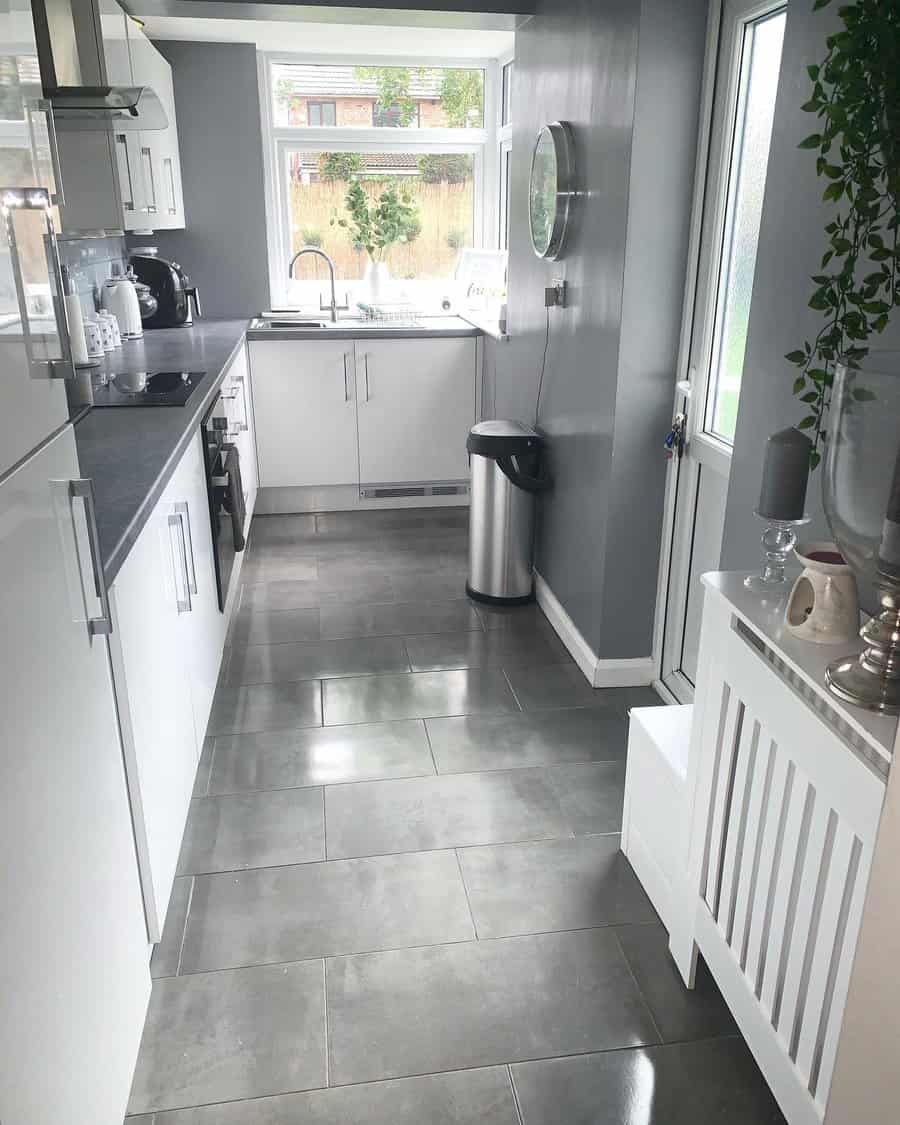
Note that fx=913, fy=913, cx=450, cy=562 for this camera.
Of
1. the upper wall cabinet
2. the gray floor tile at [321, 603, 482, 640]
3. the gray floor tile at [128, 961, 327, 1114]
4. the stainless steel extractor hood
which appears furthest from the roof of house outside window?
the gray floor tile at [128, 961, 327, 1114]

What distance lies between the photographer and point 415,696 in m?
2.98

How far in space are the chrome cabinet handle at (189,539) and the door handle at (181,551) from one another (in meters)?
0.02

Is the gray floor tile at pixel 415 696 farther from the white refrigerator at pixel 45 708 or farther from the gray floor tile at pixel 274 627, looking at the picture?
the white refrigerator at pixel 45 708

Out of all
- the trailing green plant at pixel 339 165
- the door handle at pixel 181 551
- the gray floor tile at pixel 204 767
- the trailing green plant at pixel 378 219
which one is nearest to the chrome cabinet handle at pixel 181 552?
the door handle at pixel 181 551

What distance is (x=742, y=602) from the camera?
1.59m

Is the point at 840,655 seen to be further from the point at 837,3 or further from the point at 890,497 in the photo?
the point at 837,3

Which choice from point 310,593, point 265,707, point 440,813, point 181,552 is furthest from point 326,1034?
point 310,593

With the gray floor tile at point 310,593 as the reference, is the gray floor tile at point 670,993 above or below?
below

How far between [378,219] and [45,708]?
14.9 feet

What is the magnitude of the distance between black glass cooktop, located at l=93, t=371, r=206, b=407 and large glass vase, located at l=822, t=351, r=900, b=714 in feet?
6.44

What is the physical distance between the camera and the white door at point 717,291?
2.30 m

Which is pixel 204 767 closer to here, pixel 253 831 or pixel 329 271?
pixel 253 831

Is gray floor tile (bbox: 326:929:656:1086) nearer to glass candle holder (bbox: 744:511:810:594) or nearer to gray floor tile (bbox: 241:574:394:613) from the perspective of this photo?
glass candle holder (bbox: 744:511:810:594)

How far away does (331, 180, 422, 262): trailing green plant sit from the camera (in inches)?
204
